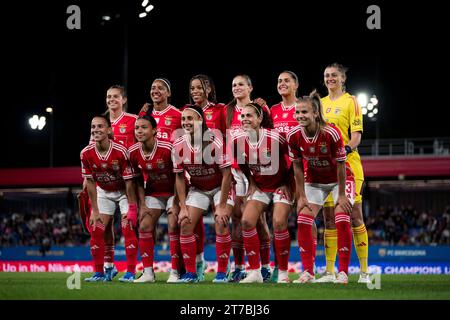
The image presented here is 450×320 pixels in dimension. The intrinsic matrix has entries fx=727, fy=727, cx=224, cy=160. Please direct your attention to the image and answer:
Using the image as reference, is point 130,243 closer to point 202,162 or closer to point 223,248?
point 223,248

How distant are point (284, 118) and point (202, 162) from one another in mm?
1454

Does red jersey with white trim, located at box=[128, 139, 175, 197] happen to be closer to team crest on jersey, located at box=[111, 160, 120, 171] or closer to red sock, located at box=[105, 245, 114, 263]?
team crest on jersey, located at box=[111, 160, 120, 171]

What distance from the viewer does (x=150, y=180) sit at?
9.71 metres

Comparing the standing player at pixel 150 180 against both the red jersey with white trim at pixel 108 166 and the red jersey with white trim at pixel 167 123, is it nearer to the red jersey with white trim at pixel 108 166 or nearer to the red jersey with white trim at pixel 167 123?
the red jersey with white trim at pixel 108 166

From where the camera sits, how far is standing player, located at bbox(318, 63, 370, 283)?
960cm

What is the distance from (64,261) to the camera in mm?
24312

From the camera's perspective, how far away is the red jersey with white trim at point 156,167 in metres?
9.59

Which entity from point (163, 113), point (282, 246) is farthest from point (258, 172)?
point (163, 113)

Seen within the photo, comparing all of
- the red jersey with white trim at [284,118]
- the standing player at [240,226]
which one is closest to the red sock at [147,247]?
the standing player at [240,226]

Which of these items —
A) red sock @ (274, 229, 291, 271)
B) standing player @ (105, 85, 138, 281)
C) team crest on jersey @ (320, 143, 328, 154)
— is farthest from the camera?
standing player @ (105, 85, 138, 281)

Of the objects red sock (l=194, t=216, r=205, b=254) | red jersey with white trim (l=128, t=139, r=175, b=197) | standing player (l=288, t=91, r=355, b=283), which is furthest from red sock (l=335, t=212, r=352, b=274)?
red jersey with white trim (l=128, t=139, r=175, b=197)

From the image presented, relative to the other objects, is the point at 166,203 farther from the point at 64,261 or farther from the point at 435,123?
the point at 435,123
